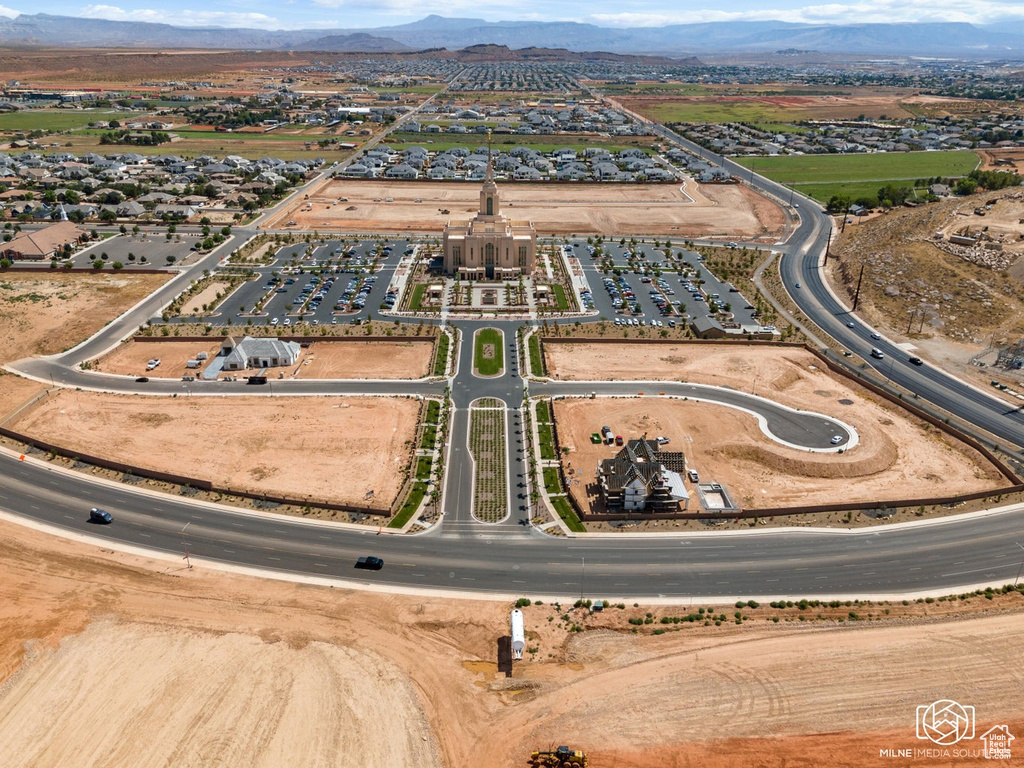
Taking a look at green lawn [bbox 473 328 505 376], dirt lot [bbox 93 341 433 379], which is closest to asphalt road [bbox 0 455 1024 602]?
dirt lot [bbox 93 341 433 379]

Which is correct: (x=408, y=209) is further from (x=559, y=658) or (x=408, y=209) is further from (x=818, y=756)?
(x=818, y=756)

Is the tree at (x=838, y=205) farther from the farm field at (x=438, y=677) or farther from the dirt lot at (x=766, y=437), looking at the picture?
the farm field at (x=438, y=677)

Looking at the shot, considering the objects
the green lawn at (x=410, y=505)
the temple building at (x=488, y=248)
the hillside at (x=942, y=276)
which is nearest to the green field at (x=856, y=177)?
the hillside at (x=942, y=276)

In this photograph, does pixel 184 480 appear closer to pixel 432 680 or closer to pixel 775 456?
pixel 432 680

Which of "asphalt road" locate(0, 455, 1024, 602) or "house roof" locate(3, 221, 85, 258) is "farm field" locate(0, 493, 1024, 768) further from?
"house roof" locate(3, 221, 85, 258)

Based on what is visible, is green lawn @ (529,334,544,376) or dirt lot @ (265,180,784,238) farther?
dirt lot @ (265,180,784,238)

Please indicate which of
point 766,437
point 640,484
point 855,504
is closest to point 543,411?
point 640,484
